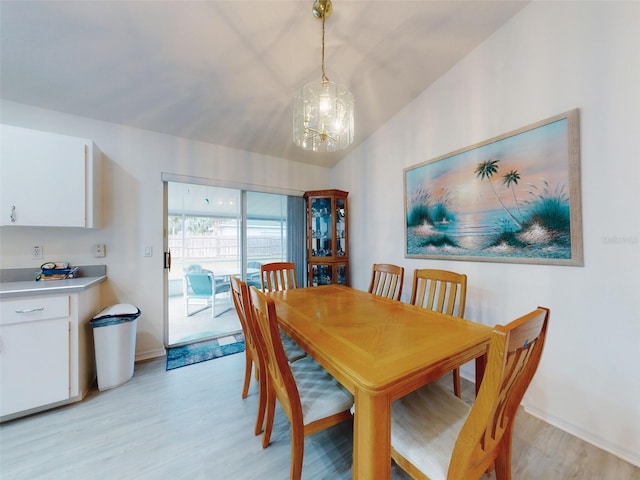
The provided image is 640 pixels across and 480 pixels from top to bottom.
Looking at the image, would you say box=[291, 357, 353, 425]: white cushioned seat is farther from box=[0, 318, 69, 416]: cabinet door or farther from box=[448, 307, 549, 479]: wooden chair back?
box=[0, 318, 69, 416]: cabinet door

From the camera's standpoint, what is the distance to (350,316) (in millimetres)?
1447

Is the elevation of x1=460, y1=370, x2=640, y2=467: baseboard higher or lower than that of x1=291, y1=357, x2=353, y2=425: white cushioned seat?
lower

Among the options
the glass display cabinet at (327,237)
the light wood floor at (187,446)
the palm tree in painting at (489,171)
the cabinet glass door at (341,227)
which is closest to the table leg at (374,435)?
the light wood floor at (187,446)

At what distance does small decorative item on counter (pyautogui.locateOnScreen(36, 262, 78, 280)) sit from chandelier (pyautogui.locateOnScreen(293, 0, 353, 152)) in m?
2.33

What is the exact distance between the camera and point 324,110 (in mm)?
1643

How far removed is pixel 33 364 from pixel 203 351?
1.26 meters

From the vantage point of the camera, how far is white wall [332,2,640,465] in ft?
4.35

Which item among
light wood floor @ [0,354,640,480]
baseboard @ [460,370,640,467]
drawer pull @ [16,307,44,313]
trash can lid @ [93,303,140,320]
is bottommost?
baseboard @ [460,370,640,467]

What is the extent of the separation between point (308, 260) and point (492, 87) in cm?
266

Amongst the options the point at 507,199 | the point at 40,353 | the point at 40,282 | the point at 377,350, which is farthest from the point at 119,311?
the point at 507,199

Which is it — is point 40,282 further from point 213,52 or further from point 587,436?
point 587,436

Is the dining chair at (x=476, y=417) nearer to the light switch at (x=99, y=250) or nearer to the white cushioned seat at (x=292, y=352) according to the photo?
the white cushioned seat at (x=292, y=352)

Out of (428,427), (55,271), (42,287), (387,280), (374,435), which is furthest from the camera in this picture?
(387,280)

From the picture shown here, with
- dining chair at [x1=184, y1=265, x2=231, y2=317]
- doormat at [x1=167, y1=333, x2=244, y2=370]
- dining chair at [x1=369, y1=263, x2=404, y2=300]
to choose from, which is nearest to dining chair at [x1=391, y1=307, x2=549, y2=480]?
dining chair at [x1=369, y1=263, x2=404, y2=300]
